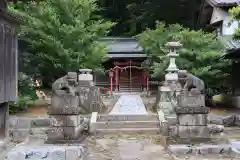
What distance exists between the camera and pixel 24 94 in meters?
19.5

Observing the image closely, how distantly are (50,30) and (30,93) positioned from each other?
12.5ft

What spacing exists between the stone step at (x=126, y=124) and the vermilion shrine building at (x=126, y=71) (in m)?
15.2

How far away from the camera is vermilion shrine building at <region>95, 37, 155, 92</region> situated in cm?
3209

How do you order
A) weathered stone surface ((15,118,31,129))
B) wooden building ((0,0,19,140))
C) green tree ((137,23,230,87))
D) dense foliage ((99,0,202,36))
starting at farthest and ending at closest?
dense foliage ((99,0,202,36)) → green tree ((137,23,230,87)) → weathered stone surface ((15,118,31,129)) → wooden building ((0,0,19,140))

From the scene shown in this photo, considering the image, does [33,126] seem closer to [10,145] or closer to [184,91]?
[10,145]

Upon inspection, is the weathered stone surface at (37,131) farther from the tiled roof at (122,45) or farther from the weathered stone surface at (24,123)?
the tiled roof at (122,45)

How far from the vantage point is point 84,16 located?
875 inches

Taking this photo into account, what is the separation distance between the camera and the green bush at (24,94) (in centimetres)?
1842

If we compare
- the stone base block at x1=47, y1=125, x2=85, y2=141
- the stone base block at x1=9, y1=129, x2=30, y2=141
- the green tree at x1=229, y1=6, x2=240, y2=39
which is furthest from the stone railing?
Result: the green tree at x1=229, y1=6, x2=240, y2=39

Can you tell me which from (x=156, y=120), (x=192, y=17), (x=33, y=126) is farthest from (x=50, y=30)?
(x=192, y=17)

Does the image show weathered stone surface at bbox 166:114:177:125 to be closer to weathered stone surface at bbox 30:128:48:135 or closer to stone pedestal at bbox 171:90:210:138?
stone pedestal at bbox 171:90:210:138

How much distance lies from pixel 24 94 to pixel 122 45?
18.8 meters

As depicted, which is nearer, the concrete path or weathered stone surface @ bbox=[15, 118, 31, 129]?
weathered stone surface @ bbox=[15, 118, 31, 129]

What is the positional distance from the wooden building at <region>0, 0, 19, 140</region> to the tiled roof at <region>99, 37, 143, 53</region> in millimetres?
19786
